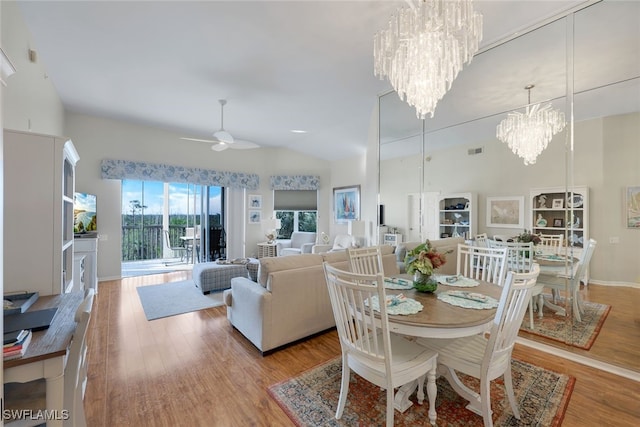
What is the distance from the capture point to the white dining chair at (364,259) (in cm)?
250

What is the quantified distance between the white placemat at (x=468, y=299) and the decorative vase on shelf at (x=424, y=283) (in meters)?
0.07

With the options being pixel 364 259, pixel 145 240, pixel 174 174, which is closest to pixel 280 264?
pixel 364 259

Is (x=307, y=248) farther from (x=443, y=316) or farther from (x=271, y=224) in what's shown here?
(x=443, y=316)

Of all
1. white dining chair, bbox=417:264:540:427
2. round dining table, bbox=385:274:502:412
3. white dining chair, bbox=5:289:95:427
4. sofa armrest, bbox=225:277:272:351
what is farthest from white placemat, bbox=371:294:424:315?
white dining chair, bbox=5:289:95:427

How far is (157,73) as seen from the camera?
346 cm

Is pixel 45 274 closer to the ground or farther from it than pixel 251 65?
closer to the ground

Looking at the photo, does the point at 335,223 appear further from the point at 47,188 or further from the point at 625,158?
the point at 47,188

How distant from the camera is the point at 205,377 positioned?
86.4 inches

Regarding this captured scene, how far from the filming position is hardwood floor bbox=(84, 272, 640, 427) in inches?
70.3

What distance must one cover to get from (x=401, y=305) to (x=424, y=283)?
0.41 m

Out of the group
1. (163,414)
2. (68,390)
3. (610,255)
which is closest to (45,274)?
(68,390)

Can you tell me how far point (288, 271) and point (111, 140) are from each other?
5.02 m

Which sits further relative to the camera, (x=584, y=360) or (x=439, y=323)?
(x=584, y=360)

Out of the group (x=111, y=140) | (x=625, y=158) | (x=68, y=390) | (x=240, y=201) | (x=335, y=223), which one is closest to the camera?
(x=68, y=390)
